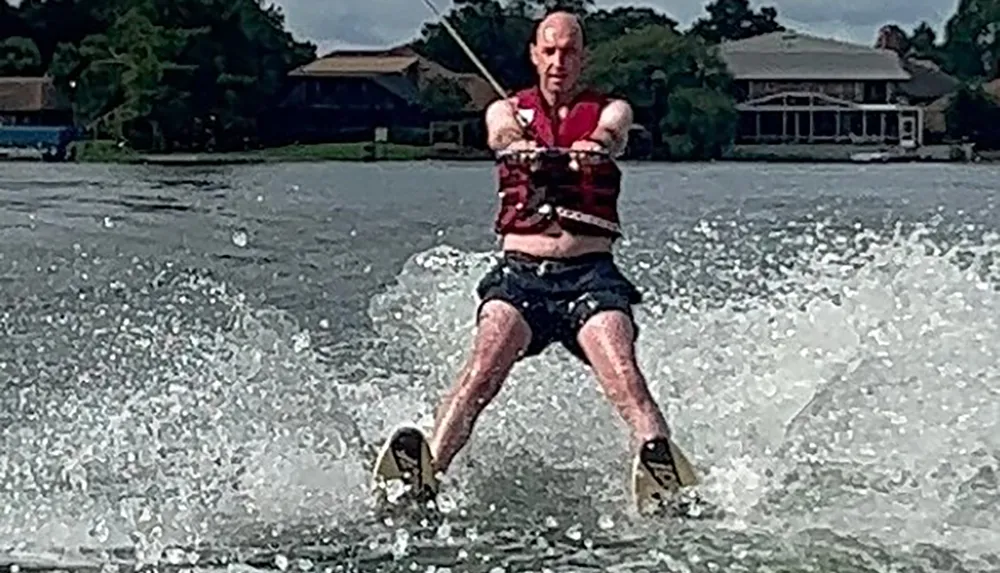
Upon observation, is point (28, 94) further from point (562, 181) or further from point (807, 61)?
point (562, 181)

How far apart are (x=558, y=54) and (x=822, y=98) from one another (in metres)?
87.2

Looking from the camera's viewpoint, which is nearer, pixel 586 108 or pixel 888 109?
pixel 586 108

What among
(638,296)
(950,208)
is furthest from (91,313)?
(950,208)

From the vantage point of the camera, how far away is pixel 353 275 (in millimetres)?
17766

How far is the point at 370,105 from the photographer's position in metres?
85.2

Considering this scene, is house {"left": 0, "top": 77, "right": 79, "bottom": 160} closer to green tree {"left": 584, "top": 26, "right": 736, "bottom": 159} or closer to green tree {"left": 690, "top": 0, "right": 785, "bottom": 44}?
green tree {"left": 584, "top": 26, "right": 736, "bottom": 159}

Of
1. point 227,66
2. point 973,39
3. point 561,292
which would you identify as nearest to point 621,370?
point 561,292

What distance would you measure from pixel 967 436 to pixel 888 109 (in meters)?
85.5

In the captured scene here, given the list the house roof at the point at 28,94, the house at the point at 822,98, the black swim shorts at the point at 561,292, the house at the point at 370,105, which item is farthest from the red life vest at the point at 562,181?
the house at the point at 822,98

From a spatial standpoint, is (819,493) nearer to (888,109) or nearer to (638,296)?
(638,296)

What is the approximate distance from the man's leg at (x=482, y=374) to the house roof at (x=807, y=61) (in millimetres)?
85739

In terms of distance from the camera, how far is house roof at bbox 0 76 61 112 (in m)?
82.7

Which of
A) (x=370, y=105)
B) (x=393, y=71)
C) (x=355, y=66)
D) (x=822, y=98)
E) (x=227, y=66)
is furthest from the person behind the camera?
(x=822, y=98)

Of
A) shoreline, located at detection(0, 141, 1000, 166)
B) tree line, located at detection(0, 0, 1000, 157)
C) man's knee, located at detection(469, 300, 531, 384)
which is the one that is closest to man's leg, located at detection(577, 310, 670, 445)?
man's knee, located at detection(469, 300, 531, 384)
